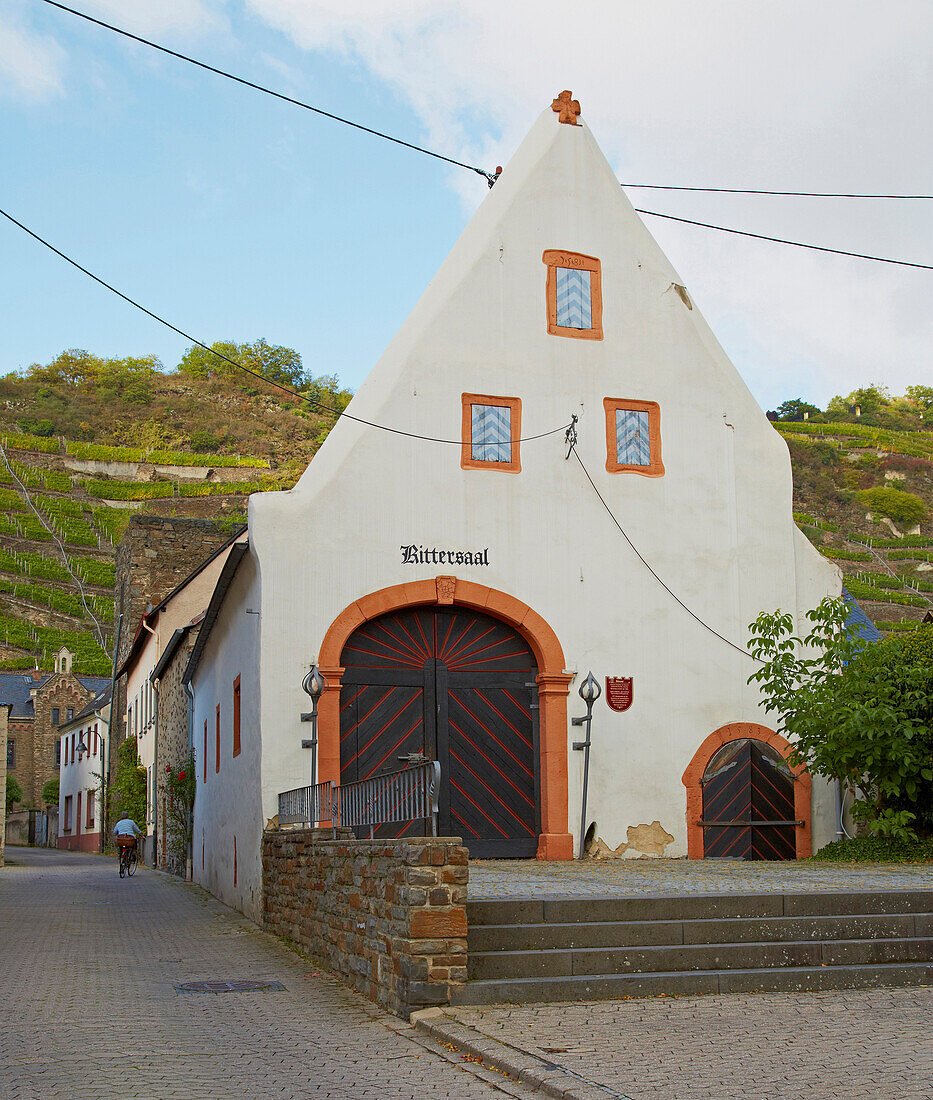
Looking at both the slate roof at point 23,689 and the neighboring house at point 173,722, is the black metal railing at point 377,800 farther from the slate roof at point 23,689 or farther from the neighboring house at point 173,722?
the slate roof at point 23,689

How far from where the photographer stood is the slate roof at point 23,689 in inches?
2412

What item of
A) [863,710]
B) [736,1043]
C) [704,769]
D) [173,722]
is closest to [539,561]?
[704,769]

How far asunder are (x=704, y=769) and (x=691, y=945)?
6.61 metres

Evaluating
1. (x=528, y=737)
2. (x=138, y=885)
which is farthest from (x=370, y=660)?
(x=138, y=885)

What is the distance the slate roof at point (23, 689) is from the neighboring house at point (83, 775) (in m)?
3.53

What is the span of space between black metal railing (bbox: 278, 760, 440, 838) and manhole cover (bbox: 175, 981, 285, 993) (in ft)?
4.29

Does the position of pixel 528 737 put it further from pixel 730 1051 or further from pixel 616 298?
pixel 730 1051

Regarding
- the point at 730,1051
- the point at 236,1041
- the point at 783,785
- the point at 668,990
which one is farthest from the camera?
A: the point at 783,785

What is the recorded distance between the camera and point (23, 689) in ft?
210

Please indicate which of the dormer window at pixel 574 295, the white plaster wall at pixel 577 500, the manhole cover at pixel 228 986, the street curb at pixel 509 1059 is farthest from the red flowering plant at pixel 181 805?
the street curb at pixel 509 1059

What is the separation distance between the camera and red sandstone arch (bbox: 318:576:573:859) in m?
13.5

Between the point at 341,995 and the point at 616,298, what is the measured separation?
31.9 feet

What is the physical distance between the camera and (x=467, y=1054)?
6.46 m

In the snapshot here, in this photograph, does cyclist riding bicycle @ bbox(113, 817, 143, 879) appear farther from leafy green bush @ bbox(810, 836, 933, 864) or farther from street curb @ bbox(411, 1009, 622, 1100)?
street curb @ bbox(411, 1009, 622, 1100)
